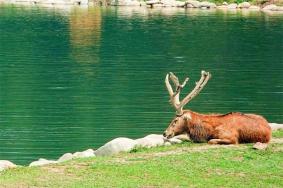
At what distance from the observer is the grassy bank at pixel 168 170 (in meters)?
14.1

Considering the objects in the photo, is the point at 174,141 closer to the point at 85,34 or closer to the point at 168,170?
the point at 168,170

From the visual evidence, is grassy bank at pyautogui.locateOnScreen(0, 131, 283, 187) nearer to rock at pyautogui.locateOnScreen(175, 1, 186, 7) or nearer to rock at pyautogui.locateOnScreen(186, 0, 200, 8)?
rock at pyautogui.locateOnScreen(186, 0, 200, 8)

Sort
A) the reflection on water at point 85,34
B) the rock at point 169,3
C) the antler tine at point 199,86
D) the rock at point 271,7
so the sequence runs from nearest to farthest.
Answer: the antler tine at point 199,86 → the reflection on water at point 85,34 → the rock at point 271,7 → the rock at point 169,3

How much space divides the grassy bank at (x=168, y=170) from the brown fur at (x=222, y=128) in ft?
2.23

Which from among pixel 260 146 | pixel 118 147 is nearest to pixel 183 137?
pixel 118 147

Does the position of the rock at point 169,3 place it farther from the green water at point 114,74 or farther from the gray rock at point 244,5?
the green water at point 114,74

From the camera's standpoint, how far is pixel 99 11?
94.9 metres

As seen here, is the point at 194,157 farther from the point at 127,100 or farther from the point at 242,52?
the point at 242,52

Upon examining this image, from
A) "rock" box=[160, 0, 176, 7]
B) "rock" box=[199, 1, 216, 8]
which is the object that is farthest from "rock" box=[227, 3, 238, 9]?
"rock" box=[160, 0, 176, 7]

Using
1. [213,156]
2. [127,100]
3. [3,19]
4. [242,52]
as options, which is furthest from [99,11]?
[213,156]

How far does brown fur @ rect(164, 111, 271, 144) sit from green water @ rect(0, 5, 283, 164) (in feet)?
18.0

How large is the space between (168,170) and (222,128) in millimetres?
3070

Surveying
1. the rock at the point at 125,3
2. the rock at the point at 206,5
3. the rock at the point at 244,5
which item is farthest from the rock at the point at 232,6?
the rock at the point at 125,3

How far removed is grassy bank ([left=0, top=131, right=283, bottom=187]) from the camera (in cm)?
1414
